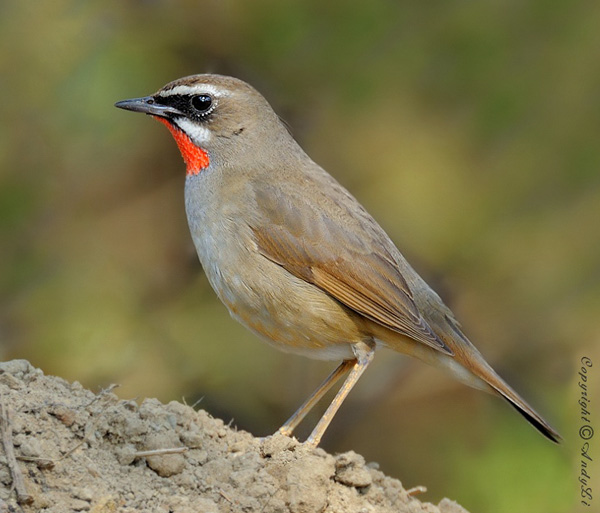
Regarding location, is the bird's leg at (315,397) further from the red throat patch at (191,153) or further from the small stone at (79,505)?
the small stone at (79,505)

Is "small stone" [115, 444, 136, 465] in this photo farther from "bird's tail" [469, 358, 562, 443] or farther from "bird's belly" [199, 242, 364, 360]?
"bird's tail" [469, 358, 562, 443]

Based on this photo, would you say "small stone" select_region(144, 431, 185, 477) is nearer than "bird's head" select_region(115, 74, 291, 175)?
Yes

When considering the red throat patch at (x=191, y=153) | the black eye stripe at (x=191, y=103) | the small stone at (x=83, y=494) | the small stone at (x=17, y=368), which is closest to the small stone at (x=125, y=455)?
the small stone at (x=83, y=494)

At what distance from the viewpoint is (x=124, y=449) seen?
4328 mm

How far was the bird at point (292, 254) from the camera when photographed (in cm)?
552

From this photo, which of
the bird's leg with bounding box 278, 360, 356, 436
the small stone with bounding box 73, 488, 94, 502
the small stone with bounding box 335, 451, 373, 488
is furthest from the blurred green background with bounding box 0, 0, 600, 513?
the small stone with bounding box 73, 488, 94, 502

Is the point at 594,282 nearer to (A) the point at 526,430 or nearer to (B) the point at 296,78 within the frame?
(A) the point at 526,430

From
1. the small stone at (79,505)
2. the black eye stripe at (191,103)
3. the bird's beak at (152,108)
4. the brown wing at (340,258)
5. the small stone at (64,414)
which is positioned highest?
the black eye stripe at (191,103)

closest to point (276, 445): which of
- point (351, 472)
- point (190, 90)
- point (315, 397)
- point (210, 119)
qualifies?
point (351, 472)

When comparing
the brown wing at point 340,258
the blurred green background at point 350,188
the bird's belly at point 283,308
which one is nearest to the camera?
the bird's belly at point 283,308

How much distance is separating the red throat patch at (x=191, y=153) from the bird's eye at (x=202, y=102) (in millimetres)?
185

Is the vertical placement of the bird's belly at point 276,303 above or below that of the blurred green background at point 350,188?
below

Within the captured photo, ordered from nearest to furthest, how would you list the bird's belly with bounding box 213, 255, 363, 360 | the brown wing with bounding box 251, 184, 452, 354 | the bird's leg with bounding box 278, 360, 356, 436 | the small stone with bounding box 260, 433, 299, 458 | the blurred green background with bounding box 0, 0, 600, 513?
the small stone with bounding box 260, 433, 299, 458
the bird's belly with bounding box 213, 255, 363, 360
the brown wing with bounding box 251, 184, 452, 354
the bird's leg with bounding box 278, 360, 356, 436
the blurred green background with bounding box 0, 0, 600, 513

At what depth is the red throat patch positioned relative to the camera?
6047mm
